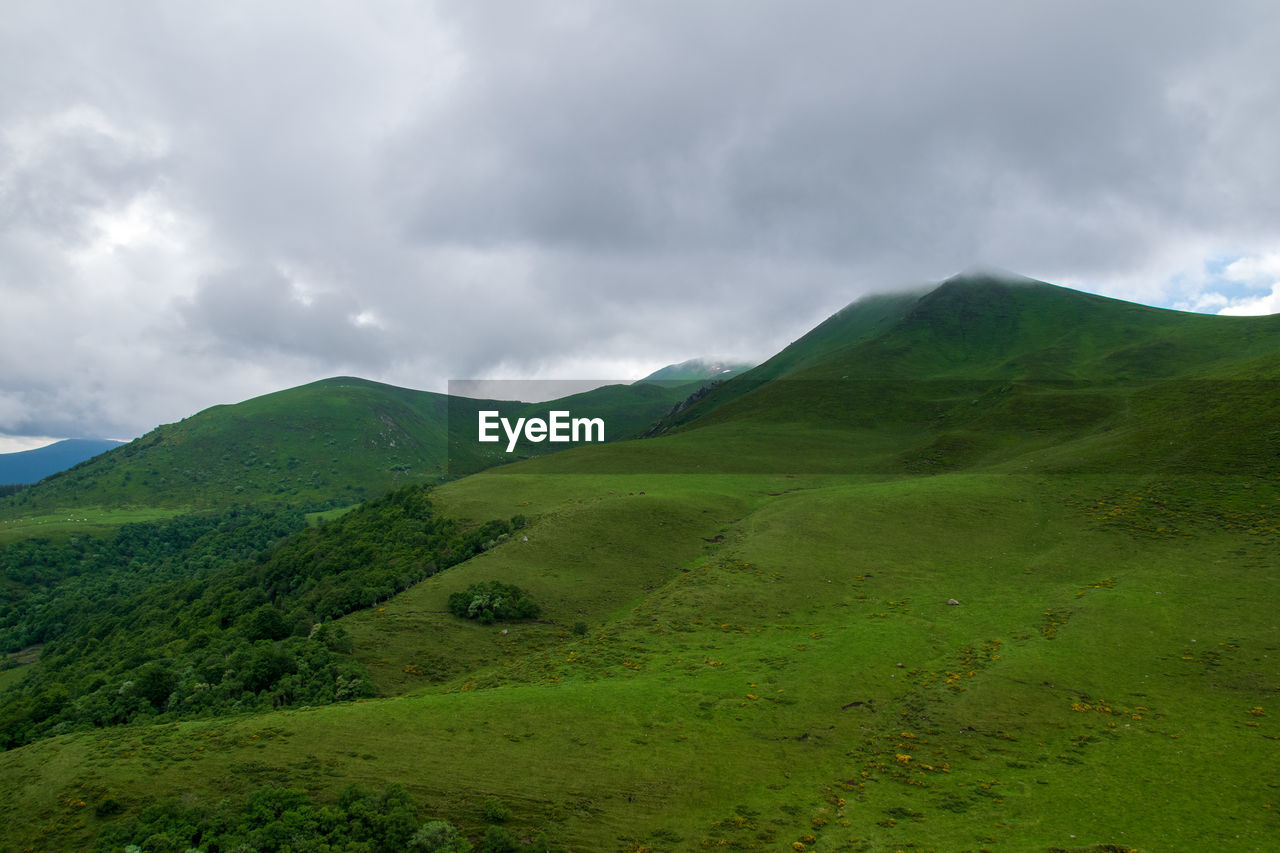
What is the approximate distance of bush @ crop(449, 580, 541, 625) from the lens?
125ft

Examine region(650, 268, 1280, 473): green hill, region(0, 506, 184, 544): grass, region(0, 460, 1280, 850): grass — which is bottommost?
region(0, 506, 184, 544): grass

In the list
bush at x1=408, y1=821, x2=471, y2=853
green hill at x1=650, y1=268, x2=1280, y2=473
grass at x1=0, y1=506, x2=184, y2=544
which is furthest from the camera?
grass at x1=0, y1=506, x2=184, y2=544

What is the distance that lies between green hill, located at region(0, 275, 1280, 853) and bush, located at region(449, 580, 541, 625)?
86cm

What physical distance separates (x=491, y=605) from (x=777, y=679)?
18.4 m

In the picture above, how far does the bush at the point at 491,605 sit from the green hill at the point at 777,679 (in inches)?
33.8

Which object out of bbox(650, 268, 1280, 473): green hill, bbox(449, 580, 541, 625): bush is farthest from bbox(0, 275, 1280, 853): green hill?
bbox(650, 268, 1280, 473): green hill

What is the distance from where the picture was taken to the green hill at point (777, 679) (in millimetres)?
17812

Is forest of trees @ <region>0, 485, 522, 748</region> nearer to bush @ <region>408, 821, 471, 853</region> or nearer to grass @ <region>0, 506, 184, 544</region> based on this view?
grass @ <region>0, 506, 184, 544</region>

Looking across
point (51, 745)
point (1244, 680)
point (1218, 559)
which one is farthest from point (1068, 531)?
point (51, 745)

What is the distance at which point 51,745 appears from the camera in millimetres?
21406

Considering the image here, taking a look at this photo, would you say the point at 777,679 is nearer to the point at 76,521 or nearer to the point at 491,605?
the point at 491,605

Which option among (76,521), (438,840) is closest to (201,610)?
(438,840)

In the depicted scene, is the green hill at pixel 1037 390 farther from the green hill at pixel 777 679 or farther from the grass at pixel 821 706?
the grass at pixel 821 706

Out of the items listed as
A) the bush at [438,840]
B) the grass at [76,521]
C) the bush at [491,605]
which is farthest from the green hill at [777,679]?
the grass at [76,521]
